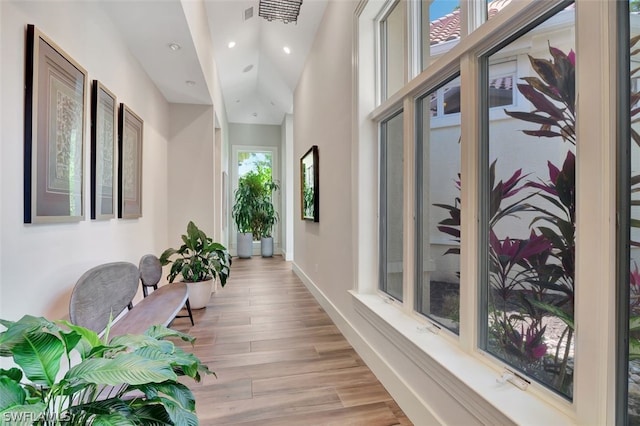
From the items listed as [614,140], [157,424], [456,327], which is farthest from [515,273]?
[157,424]

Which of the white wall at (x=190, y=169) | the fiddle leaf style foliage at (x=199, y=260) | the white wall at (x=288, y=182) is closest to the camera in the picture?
the fiddle leaf style foliage at (x=199, y=260)

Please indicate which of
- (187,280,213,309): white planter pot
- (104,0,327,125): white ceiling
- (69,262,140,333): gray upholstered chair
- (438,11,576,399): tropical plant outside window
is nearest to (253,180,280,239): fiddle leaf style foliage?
(104,0,327,125): white ceiling

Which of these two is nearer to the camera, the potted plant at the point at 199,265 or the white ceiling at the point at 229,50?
the white ceiling at the point at 229,50

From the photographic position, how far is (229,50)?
4641mm

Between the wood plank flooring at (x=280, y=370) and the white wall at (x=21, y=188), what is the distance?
3.60 ft

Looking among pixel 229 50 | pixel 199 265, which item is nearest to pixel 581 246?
pixel 199 265

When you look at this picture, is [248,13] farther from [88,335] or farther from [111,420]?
[111,420]

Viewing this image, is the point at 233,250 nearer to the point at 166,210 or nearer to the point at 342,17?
the point at 166,210

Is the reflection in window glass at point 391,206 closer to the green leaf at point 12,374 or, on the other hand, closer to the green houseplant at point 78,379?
the green houseplant at point 78,379

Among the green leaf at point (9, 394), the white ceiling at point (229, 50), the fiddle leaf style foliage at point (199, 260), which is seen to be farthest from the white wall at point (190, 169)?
the green leaf at point (9, 394)

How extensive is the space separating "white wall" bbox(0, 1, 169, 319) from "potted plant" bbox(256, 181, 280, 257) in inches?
185

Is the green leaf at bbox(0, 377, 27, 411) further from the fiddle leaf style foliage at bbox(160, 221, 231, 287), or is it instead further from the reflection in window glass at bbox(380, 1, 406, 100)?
the fiddle leaf style foliage at bbox(160, 221, 231, 287)

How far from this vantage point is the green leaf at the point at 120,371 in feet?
2.34

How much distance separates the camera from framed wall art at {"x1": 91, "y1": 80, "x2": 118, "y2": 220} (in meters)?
2.10
